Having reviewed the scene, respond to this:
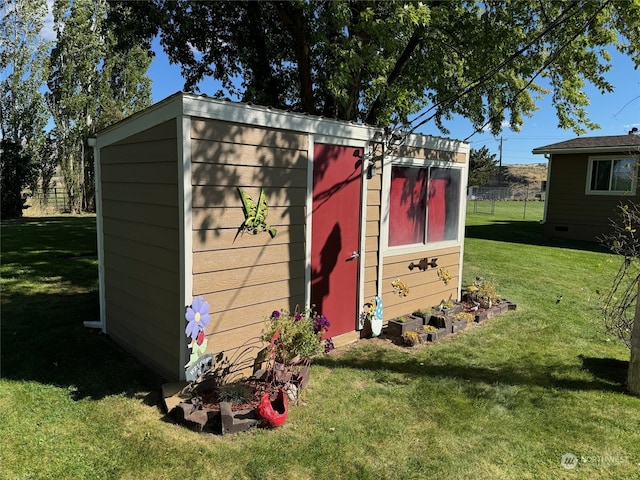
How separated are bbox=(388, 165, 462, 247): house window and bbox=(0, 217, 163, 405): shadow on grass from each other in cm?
340

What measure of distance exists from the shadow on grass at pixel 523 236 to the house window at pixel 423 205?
753 cm

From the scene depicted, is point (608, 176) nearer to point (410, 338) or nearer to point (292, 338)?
point (410, 338)

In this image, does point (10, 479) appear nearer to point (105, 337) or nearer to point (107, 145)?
point (105, 337)

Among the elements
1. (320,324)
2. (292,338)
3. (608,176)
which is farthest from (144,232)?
(608,176)

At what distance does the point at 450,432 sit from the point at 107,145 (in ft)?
14.7

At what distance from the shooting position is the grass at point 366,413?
2801 mm

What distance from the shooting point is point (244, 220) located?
3840mm

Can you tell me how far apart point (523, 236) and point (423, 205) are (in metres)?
9.94

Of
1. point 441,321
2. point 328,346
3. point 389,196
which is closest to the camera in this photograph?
point 328,346

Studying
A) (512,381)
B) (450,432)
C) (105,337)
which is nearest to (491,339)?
(512,381)

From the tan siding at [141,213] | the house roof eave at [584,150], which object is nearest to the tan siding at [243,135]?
the tan siding at [141,213]

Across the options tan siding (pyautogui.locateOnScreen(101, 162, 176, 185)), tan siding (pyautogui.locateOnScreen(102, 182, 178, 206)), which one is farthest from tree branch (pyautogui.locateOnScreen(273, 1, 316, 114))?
tan siding (pyautogui.locateOnScreen(102, 182, 178, 206))

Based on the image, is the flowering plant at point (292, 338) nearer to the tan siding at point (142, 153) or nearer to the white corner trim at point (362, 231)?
the white corner trim at point (362, 231)

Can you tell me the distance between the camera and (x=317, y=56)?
9734 mm
